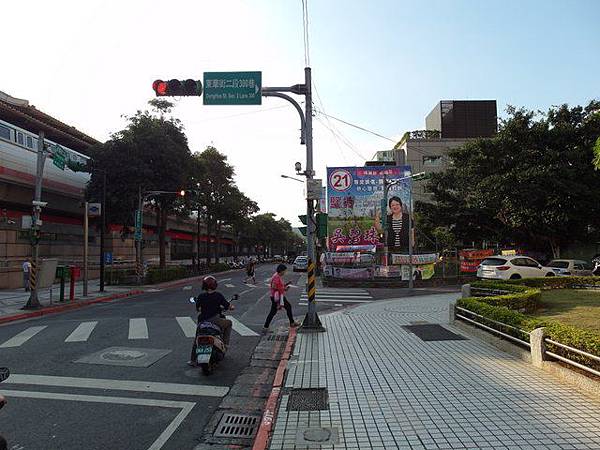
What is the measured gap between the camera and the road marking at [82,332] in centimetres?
1100

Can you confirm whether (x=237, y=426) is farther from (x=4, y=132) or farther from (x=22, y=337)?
(x=4, y=132)

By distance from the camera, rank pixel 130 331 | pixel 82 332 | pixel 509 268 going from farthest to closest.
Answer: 1. pixel 509 268
2. pixel 130 331
3. pixel 82 332

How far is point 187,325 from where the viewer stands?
43.9 feet

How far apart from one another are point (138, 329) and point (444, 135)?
56.2 meters

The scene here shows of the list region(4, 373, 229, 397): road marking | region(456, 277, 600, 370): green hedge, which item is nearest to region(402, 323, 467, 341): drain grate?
region(456, 277, 600, 370): green hedge

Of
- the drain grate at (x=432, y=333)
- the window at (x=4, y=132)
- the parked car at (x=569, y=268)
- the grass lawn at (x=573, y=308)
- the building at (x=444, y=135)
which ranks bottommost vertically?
the drain grate at (x=432, y=333)

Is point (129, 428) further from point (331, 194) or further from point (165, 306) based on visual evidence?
point (331, 194)

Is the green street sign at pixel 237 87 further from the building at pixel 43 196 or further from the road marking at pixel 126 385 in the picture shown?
the building at pixel 43 196

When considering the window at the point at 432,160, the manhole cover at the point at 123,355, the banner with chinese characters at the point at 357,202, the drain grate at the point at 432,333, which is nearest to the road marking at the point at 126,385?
the manhole cover at the point at 123,355

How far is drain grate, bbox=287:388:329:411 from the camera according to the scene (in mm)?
6043

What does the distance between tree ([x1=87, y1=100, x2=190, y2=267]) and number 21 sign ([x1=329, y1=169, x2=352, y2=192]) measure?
12573mm

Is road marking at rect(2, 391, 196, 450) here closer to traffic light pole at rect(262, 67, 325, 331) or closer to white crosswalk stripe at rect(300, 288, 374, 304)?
traffic light pole at rect(262, 67, 325, 331)

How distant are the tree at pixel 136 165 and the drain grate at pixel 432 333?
26157 mm

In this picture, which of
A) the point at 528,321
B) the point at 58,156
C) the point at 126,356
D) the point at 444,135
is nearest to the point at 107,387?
the point at 126,356
